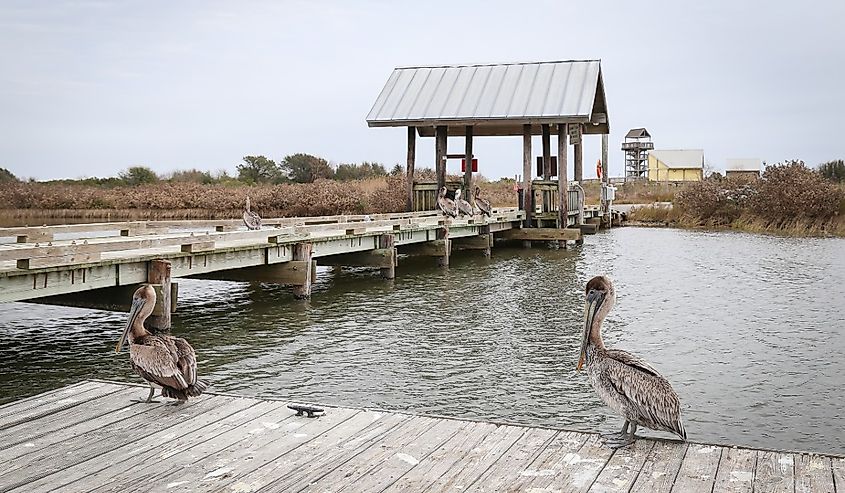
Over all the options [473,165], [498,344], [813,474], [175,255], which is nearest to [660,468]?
[813,474]

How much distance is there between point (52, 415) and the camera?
625cm

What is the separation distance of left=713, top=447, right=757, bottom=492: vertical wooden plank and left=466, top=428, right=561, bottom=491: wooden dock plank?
1.05 meters

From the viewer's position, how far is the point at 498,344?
476 inches

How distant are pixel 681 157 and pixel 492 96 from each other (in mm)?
69998

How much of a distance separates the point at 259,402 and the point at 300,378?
130 inches

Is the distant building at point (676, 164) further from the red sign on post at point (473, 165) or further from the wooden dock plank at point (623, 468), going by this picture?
the wooden dock plank at point (623, 468)

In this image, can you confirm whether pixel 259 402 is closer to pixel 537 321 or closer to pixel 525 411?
pixel 525 411

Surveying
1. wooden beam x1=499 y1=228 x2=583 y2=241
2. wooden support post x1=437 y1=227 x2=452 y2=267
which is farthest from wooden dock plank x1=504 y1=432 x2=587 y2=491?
wooden beam x1=499 y1=228 x2=583 y2=241

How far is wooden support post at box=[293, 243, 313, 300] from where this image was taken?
1595 centimetres

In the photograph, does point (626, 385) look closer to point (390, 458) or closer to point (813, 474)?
point (813, 474)

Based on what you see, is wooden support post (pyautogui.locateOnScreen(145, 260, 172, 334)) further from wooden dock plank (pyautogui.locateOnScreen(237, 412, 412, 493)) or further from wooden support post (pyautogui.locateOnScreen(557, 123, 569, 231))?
wooden support post (pyautogui.locateOnScreen(557, 123, 569, 231))

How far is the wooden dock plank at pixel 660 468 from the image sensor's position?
4766 millimetres

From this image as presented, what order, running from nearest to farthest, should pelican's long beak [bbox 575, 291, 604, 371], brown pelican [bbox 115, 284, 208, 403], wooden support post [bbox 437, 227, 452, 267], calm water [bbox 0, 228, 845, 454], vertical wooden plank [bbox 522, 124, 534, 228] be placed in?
pelican's long beak [bbox 575, 291, 604, 371], brown pelican [bbox 115, 284, 208, 403], calm water [bbox 0, 228, 845, 454], wooden support post [bbox 437, 227, 452, 267], vertical wooden plank [bbox 522, 124, 534, 228]

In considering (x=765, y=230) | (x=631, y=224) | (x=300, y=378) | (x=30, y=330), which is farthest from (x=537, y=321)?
(x=631, y=224)
